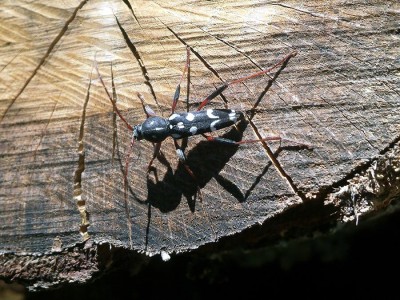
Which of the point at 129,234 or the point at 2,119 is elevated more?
the point at 2,119

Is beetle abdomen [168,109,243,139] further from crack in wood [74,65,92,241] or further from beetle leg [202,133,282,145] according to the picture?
crack in wood [74,65,92,241]

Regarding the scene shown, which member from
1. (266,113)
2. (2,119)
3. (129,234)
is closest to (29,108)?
(2,119)

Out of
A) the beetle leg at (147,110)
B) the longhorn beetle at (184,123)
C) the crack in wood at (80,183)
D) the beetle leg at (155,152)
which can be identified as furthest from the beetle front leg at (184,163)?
the crack in wood at (80,183)

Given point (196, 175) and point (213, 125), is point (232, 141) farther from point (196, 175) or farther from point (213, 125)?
point (196, 175)

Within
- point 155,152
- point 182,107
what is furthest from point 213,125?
point 155,152

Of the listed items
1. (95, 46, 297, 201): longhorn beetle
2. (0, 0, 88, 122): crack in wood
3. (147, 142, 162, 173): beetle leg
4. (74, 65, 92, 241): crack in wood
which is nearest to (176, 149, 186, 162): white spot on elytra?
(95, 46, 297, 201): longhorn beetle

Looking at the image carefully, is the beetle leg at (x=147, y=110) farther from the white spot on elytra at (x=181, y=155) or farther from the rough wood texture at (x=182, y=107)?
the white spot on elytra at (x=181, y=155)

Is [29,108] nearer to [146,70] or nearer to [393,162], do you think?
[146,70]
